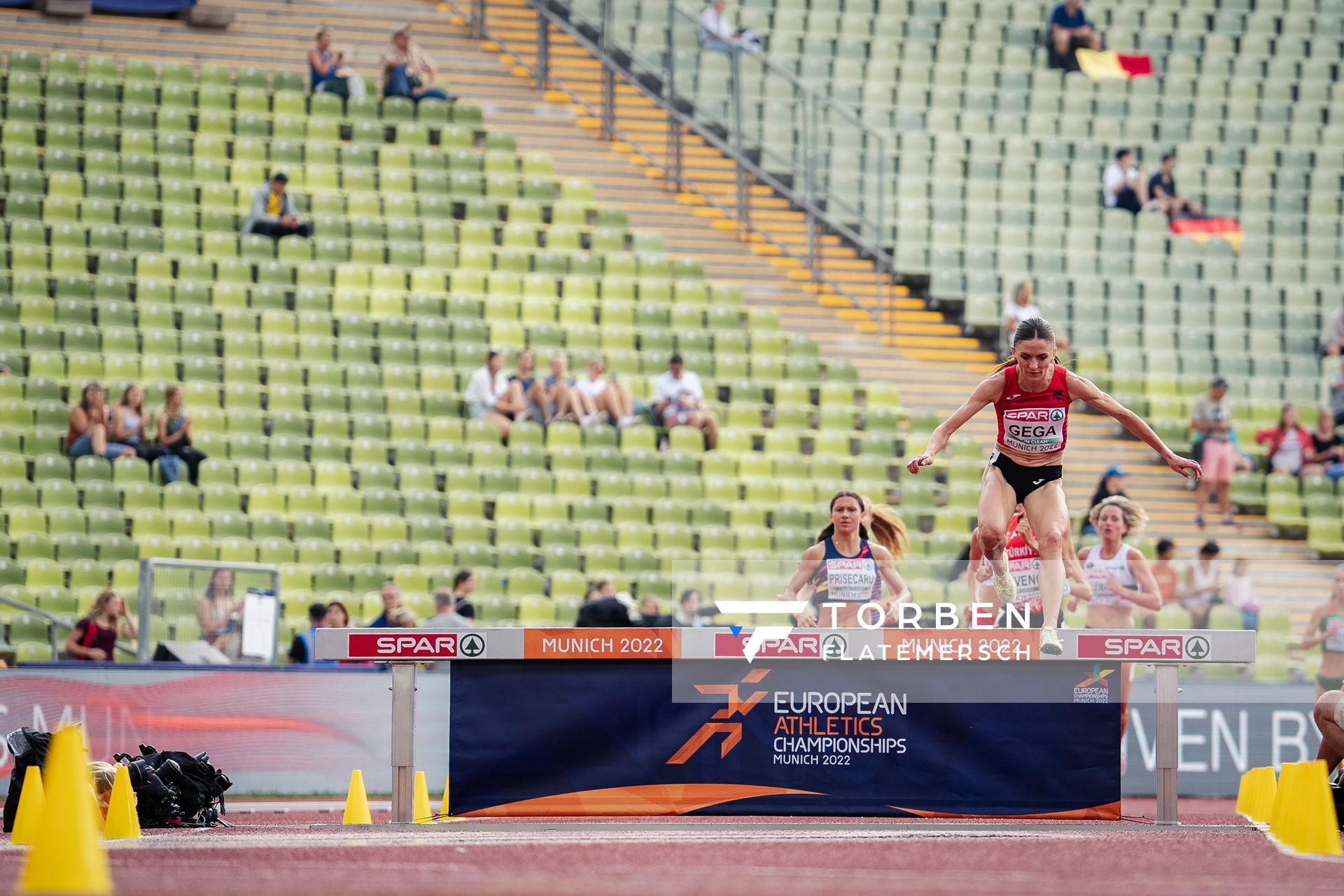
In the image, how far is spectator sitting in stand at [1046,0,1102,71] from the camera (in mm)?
27578

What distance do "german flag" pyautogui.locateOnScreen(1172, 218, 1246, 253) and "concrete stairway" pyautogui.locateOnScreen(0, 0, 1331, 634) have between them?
4.13 meters

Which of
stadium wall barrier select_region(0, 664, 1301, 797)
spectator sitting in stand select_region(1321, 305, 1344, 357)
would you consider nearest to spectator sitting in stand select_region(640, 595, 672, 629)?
stadium wall barrier select_region(0, 664, 1301, 797)

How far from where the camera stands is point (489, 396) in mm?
19828

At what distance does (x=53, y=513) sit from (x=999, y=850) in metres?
11.5

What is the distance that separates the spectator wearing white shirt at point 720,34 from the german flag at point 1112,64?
513 cm

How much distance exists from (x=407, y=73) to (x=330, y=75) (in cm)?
97

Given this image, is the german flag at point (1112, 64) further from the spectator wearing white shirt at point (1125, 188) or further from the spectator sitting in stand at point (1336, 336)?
the spectator sitting in stand at point (1336, 336)

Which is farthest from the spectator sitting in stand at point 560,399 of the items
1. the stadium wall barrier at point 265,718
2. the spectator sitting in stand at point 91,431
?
the stadium wall barrier at point 265,718

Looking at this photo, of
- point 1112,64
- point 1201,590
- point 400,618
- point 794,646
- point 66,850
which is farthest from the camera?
point 1112,64

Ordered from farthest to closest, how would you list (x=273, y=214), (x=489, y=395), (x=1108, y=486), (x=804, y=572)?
(x=273, y=214)
(x=489, y=395)
(x=1108, y=486)
(x=804, y=572)

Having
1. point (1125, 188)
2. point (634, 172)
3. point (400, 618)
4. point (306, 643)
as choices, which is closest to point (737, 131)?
point (634, 172)

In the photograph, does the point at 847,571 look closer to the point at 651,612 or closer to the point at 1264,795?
the point at 1264,795

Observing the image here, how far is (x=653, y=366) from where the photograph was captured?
2131cm

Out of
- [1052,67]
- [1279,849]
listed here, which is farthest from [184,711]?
[1052,67]
